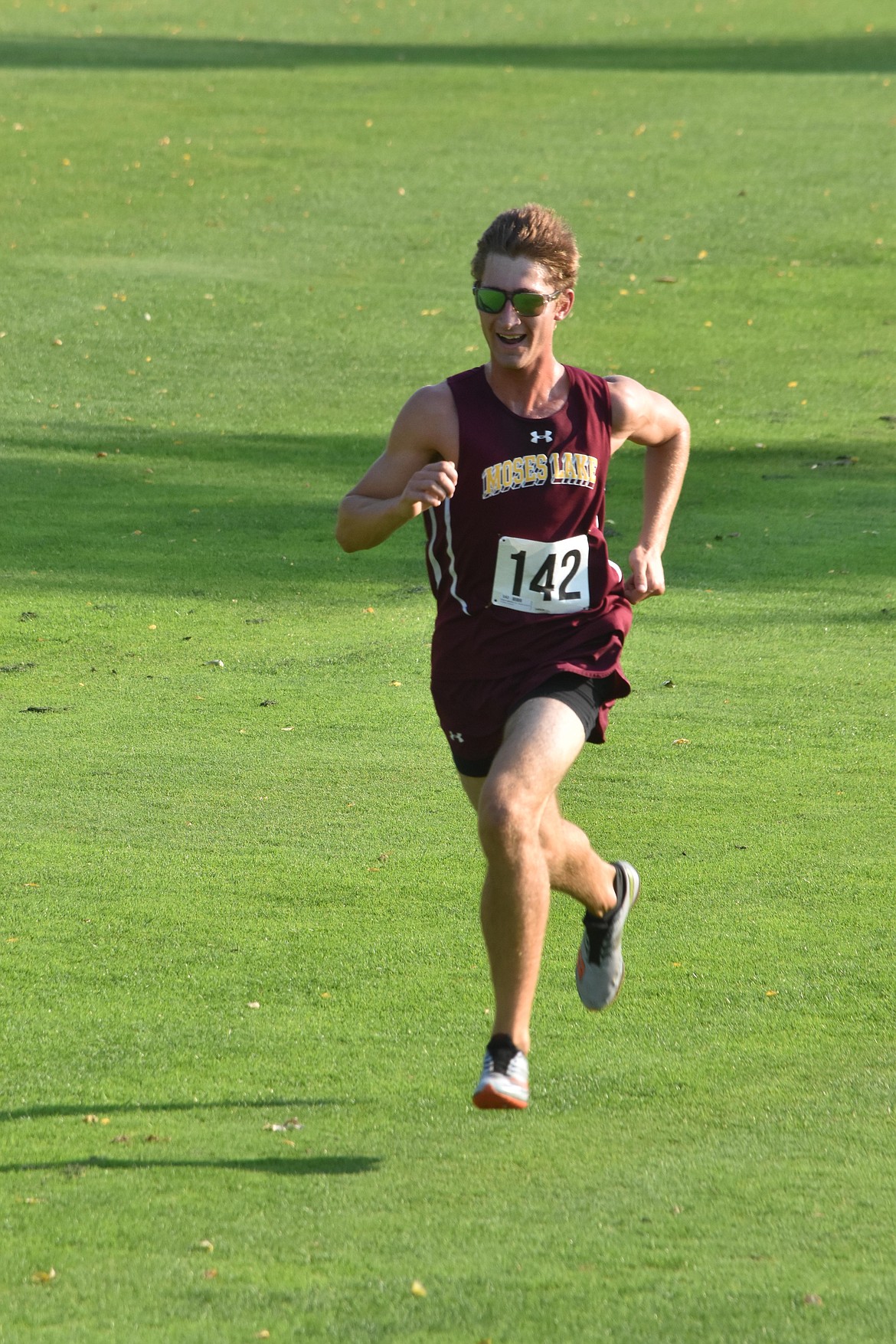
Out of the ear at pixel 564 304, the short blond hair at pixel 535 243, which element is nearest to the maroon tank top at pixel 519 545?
the ear at pixel 564 304

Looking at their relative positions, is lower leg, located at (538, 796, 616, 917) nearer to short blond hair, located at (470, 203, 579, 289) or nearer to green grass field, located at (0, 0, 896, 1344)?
green grass field, located at (0, 0, 896, 1344)

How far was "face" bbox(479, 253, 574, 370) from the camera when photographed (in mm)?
4918

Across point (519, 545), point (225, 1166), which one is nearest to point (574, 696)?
point (519, 545)

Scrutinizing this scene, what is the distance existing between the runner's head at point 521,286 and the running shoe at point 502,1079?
5.89 ft

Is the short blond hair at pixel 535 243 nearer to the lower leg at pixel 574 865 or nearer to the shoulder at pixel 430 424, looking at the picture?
the shoulder at pixel 430 424

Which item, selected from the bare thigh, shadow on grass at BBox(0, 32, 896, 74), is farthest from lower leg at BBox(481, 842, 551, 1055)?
shadow on grass at BBox(0, 32, 896, 74)

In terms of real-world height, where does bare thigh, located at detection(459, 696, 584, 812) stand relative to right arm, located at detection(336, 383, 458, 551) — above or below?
below

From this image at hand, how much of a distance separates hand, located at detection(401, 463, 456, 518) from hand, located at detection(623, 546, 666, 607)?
0.74 metres

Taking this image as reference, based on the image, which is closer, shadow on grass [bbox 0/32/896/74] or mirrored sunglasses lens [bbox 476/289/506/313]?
mirrored sunglasses lens [bbox 476/289/506/313]

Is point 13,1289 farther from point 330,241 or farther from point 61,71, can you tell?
point 61,71

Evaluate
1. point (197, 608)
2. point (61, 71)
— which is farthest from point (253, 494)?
→ point (61, 71)

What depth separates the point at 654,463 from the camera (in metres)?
5.56

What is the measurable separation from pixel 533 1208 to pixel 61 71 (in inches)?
1129

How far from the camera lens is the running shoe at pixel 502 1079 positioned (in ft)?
14.5
